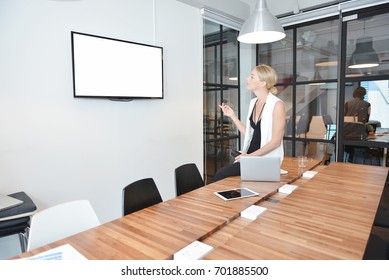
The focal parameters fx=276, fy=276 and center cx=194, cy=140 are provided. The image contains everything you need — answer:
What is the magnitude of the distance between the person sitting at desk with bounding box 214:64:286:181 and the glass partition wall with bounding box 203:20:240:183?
4.88 feet

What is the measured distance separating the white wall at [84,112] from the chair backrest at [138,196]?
3.54 feet

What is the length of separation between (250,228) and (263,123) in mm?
1391

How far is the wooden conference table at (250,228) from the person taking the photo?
44.8 inches

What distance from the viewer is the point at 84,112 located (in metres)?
2.70

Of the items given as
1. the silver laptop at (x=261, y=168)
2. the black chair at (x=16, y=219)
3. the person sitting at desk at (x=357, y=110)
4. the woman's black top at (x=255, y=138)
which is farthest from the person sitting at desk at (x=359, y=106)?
the black chair at (x=16, y=219)

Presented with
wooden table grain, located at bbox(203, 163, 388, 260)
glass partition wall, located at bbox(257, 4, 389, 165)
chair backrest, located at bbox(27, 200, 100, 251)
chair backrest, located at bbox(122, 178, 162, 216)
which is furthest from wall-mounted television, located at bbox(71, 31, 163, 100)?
glass partition wall, located at bbox(257, 4, 389, 165)

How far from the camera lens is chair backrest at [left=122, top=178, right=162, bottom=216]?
1.76 meters

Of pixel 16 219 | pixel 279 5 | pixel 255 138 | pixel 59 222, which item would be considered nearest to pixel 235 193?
pixel 255 138

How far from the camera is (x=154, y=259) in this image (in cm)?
111

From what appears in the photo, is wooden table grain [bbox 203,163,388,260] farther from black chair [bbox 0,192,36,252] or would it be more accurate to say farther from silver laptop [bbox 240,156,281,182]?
black chair [bbox 0,192,36,252]

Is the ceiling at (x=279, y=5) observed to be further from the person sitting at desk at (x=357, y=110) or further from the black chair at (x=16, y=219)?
the black chair at (x=16, y=219)

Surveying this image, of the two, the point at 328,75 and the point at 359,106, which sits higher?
the point at 328,75

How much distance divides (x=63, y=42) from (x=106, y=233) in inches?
76.4

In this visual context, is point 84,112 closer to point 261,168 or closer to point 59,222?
point 59,222
